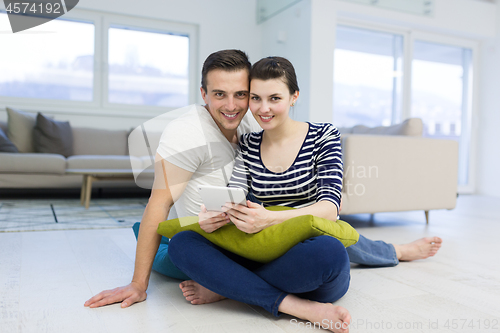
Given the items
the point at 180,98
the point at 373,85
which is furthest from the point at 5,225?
the point at 373,85

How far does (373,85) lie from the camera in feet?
17.8

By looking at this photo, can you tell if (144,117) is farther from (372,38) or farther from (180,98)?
(372,38)

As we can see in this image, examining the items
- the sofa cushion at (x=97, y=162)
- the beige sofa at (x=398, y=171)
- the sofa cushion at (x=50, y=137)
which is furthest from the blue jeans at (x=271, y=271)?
the sofa cushion at (x=50, y=137)

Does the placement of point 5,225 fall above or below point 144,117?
below

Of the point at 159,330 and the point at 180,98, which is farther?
the point at 180,98

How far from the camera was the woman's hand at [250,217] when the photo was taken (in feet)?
3.59

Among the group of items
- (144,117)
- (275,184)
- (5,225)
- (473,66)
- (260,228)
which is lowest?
(5,225)

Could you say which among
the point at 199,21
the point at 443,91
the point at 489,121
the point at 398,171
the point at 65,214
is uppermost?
the point at 199,21

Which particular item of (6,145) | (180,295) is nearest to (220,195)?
(180,295)

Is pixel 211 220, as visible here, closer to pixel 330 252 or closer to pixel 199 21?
pixel 330 252

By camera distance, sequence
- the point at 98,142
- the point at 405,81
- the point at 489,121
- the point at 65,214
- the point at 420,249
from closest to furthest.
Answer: the point at 420,249
the point at 65,214
the point at 98,142
the point at 405,81
the point at 489,121

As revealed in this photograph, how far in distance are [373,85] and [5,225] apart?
4532 mm

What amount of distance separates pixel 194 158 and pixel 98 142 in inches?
149

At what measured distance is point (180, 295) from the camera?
1.37 meters
